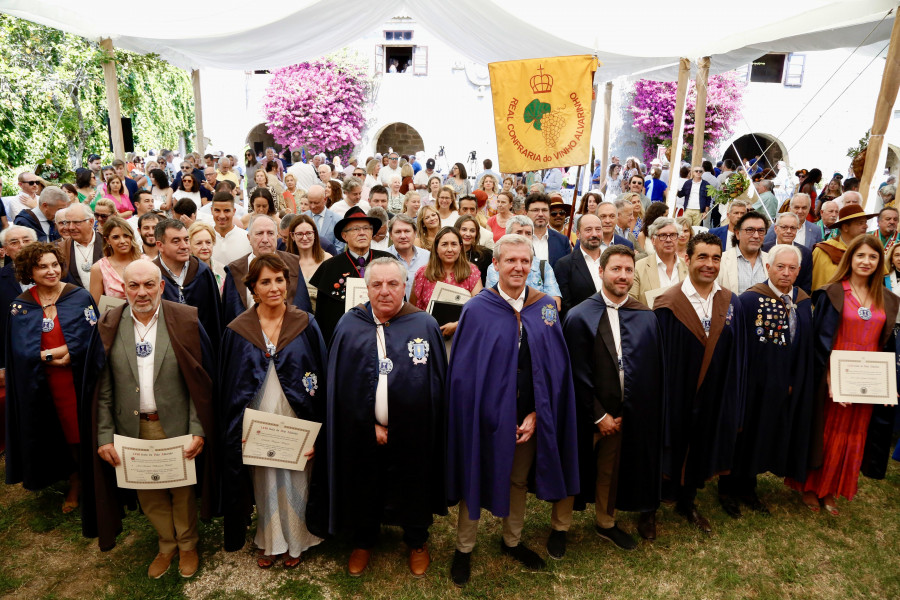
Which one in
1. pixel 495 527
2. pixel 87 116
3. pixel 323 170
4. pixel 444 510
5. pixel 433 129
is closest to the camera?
pixel 444 510

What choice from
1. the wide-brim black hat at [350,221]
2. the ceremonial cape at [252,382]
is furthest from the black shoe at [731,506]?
the wide-brim black hat at [350,221]

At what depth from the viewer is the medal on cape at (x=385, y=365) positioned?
11.4 feet

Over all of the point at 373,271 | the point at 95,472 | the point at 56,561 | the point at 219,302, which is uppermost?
the point at 373,271

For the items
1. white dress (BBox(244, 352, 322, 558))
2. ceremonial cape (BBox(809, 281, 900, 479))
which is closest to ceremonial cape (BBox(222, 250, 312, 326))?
white dress (BBox(244, 352, 322, 558))

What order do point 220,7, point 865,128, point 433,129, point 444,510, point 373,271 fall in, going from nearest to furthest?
1. point 373,271
2. point 444,510
3. point 220,7
4. point 865,128
5. point 433,129

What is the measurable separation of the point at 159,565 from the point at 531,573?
2.41 metres

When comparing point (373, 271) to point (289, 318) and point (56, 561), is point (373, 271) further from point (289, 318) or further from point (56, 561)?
point (56, 561)

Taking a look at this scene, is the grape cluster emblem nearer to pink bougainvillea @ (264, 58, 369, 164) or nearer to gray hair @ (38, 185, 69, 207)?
gray hair @ (38, 185, 69, 207)

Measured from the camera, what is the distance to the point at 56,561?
395cm

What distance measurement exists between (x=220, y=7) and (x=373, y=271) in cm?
671

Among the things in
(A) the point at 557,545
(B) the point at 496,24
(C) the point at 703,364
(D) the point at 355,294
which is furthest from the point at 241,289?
(B) the point at 496,24

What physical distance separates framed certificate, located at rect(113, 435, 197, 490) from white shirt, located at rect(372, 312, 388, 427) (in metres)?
1.13

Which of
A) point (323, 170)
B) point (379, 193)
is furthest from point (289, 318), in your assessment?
point (323, 170)

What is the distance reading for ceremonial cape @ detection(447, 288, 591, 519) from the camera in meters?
3.52
